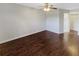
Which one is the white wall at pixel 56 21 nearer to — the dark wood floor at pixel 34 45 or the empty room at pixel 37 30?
the empty room at pixel 37 30

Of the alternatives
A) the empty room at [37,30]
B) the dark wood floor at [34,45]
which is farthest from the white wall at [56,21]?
the dark wood floor at [34,45]

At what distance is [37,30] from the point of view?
2.08 metres

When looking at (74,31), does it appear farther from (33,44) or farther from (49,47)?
(33,44)

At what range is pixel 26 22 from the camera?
204 cm

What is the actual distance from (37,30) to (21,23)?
34cm

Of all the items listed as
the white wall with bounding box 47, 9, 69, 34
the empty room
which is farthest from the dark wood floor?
the white wall with bounding box 47, 9, 69, 34

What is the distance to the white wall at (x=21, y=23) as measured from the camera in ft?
6.42

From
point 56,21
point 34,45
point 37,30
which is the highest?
point 56,21

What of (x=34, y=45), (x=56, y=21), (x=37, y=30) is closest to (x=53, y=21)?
(x=56, y=21)

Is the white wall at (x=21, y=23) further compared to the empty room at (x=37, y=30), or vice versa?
the white wall at (x=21, y=23)

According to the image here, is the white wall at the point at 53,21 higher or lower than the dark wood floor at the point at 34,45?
higher

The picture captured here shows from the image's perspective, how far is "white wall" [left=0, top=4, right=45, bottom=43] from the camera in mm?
1956

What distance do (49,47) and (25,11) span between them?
82cm

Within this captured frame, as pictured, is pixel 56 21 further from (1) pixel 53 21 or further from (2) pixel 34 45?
(2) pixel 34 45
